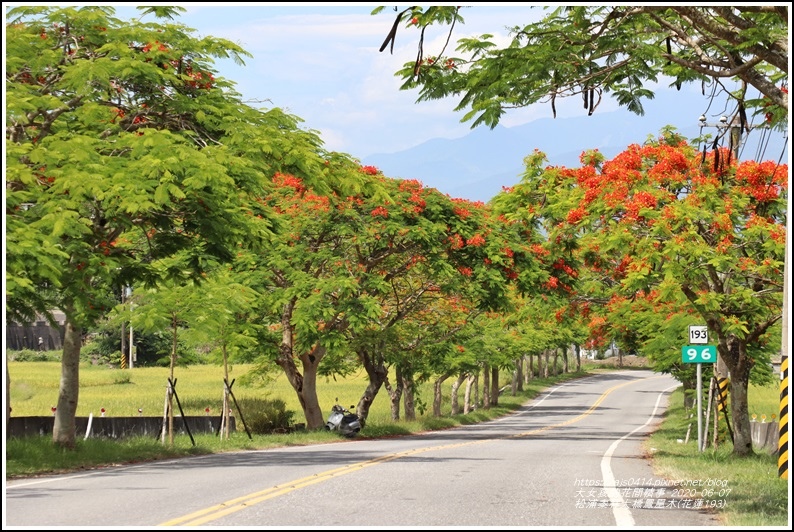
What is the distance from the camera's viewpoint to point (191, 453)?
22281 millimetres

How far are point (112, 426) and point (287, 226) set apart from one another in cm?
979

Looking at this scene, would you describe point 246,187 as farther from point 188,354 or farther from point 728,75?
point 188,354

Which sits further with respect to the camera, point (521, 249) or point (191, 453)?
point (521, 249)

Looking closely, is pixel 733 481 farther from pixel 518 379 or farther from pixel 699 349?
pixel 518 379

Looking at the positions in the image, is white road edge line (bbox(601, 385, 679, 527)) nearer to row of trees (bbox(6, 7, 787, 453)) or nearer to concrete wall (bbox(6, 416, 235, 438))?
row of trees (bbox(6, 7, 787, 453))

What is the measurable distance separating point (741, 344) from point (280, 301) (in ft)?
43.1

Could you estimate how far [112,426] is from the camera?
2917 cm

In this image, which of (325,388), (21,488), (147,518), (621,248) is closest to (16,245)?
(21,488)

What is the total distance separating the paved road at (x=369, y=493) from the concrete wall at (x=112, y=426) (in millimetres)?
6600

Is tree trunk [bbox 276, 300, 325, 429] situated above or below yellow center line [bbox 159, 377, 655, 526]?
above

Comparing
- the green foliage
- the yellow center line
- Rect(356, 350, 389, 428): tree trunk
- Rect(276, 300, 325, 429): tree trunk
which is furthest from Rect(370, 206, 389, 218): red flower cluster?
the green foliage

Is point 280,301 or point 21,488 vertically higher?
point 280,301

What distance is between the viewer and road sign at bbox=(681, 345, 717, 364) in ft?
75.2

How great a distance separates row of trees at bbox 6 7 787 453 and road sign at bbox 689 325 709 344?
0.80 metres
